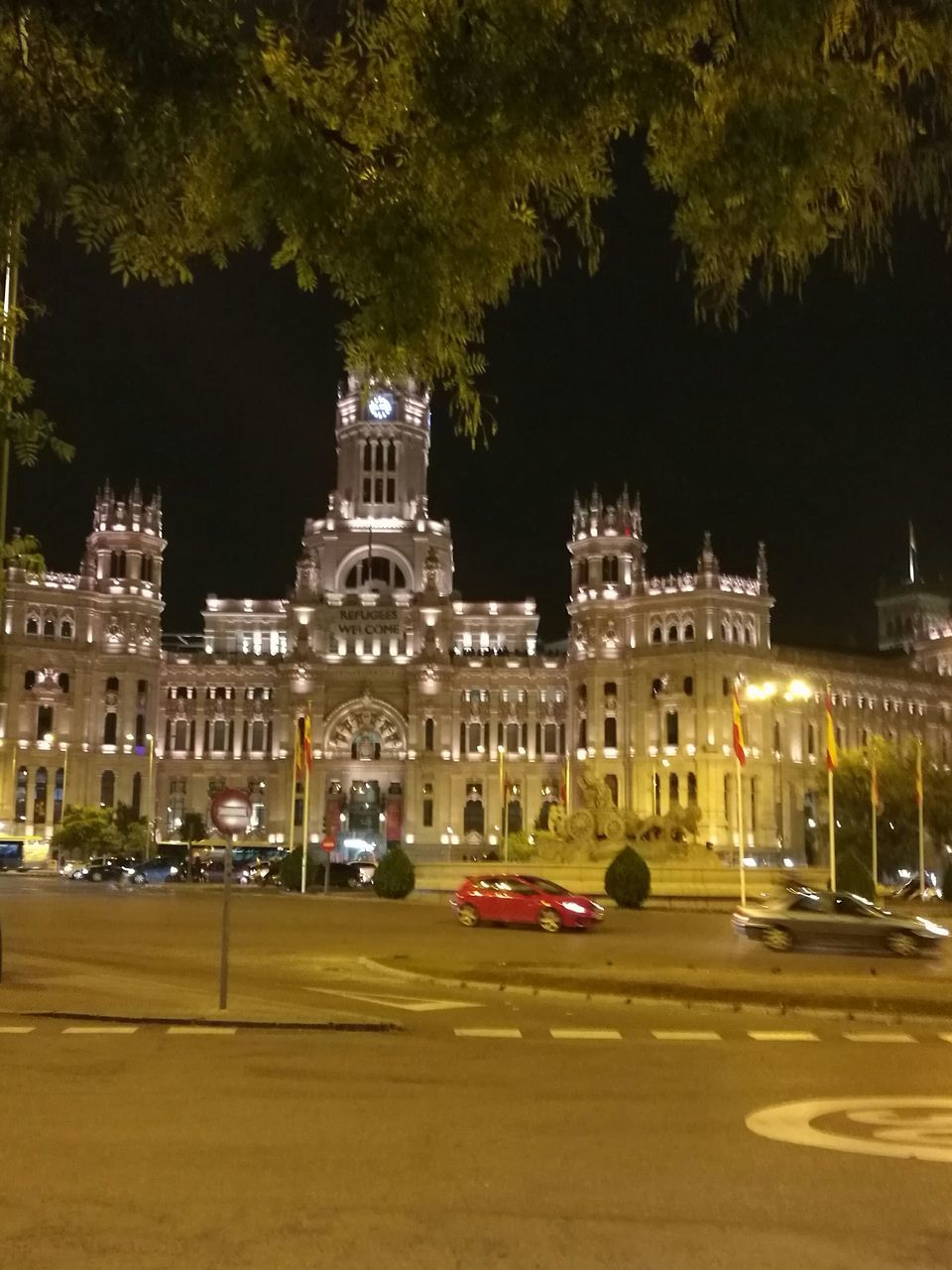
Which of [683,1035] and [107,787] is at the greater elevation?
[107,787]

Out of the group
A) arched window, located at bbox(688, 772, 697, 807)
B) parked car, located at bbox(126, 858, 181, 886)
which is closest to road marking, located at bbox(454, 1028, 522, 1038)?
parked car, located at bbox(126, 858, 181, 886)

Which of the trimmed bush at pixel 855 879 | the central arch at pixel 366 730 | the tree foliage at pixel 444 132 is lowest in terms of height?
the trimmed bush at pixel 855 879

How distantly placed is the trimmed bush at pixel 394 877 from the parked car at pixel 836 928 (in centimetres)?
2371

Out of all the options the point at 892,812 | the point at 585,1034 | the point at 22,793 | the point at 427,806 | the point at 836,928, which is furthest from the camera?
the point at 427,806

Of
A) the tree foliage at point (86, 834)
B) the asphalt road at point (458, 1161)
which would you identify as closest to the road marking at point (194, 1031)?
the asphalt road at point (458, 1161)

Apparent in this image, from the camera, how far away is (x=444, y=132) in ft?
28.7

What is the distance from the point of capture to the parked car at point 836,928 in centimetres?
2803

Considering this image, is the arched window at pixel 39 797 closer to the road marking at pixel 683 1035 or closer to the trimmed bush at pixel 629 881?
the trimmed bush at pixel 629 881

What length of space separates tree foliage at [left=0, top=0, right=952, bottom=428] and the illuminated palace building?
306ft

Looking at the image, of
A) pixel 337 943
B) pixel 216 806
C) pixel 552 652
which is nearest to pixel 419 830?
pixel 552 652

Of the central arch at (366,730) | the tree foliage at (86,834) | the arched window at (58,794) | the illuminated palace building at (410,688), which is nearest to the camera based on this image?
the tree foliage at (86,834)

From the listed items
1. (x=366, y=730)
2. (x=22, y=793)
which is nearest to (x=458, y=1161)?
(x=22, y=793)

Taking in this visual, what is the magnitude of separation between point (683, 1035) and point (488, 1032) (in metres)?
2.31

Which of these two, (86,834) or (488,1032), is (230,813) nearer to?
(488,1032)
